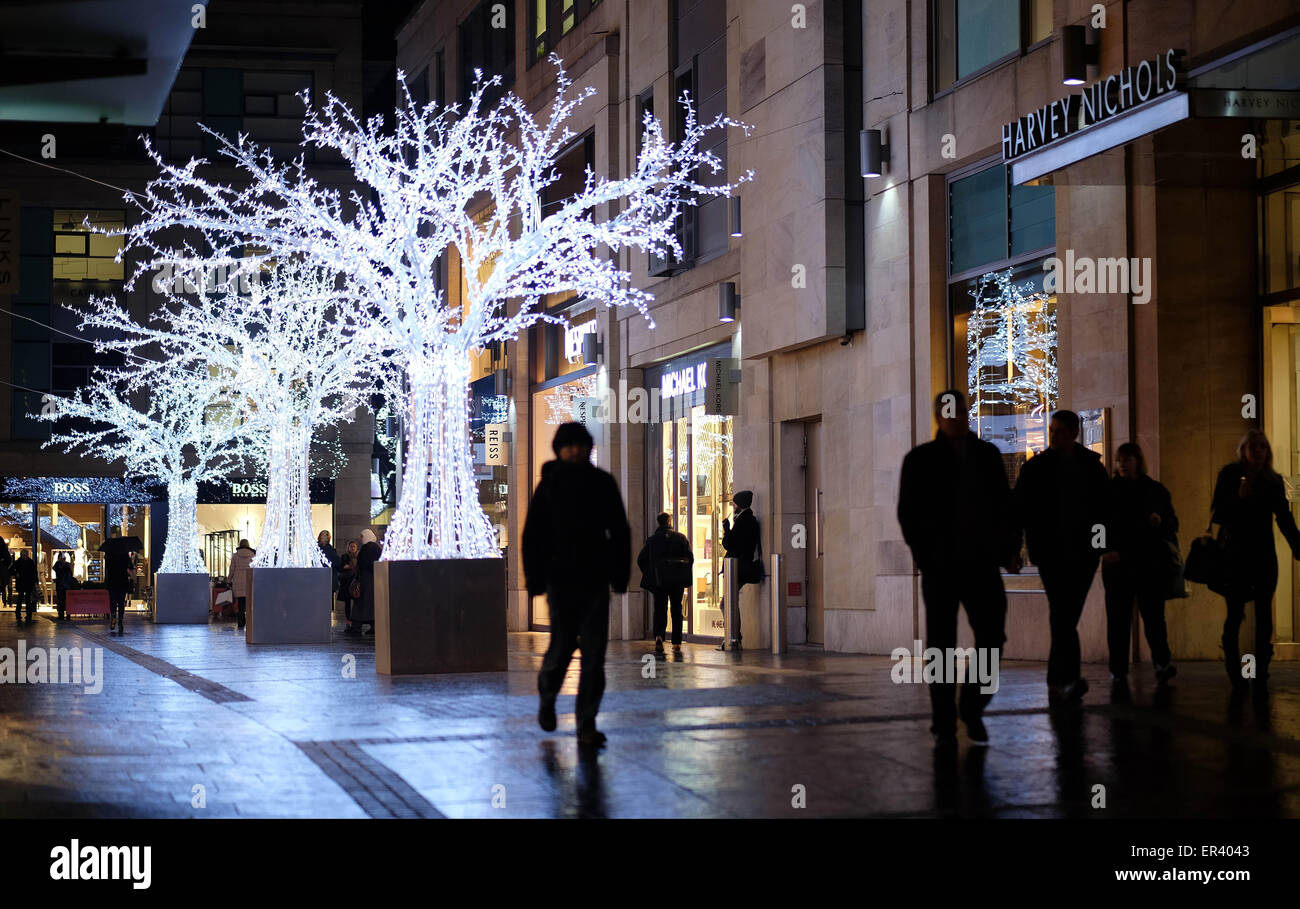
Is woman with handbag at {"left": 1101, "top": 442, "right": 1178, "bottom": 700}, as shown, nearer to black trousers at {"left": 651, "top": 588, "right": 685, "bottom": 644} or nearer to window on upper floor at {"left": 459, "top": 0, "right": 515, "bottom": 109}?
black trousers at {"left": 651, "top": 588, "right": 685, "bottom": 644}

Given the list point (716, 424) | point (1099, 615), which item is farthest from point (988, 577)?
point (716, 424)

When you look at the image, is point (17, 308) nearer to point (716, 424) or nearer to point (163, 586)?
point (163, 586)

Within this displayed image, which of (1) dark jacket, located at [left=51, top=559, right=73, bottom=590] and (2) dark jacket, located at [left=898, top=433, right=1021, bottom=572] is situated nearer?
(2) dark jacket, located at [left=898, top=433, right=1021, bottom=572]

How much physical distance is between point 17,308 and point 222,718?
1738 inches

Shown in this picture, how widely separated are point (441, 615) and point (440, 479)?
130 cm

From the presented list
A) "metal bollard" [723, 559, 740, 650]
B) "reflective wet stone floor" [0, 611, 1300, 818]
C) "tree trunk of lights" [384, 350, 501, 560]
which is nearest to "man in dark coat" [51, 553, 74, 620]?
"metal bollard" [723, 559, 740, 650]

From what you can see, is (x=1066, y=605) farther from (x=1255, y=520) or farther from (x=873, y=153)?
(x=873, y=153)

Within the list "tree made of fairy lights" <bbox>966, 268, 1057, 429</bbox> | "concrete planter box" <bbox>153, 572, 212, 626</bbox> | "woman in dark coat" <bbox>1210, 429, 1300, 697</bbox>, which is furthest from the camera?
"concrete planter box" <bbox>153, 572, 212, 626</bbox>

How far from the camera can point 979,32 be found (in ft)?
55.6

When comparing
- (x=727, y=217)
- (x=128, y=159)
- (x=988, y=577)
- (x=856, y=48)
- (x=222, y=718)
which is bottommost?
(x=222, y=718)

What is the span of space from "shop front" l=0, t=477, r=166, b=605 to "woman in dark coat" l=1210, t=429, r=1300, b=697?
144 feet

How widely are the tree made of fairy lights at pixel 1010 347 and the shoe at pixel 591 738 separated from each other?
27.6 ft

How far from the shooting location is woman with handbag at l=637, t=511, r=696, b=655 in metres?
19.3

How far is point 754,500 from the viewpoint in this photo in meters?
20.9
